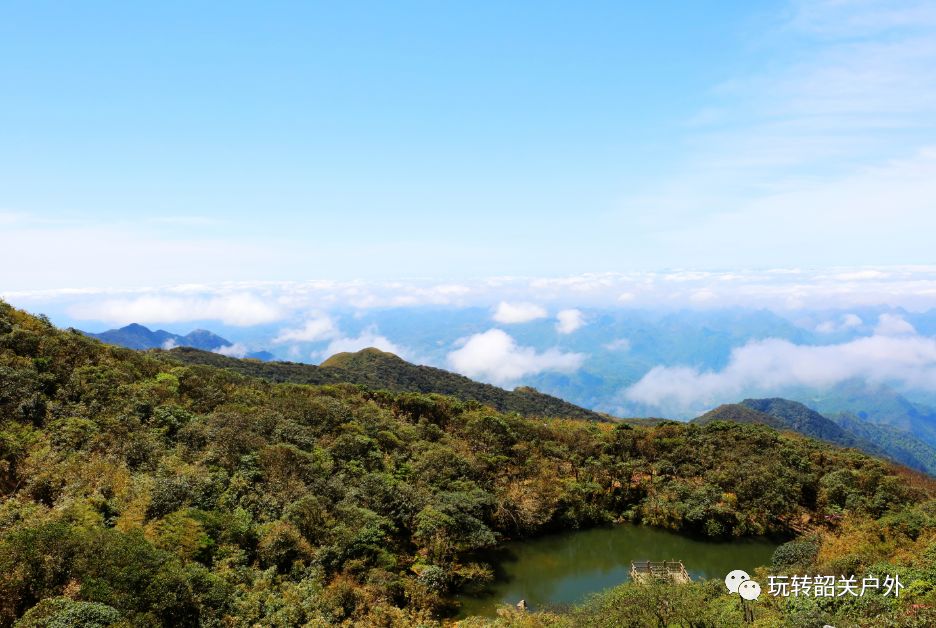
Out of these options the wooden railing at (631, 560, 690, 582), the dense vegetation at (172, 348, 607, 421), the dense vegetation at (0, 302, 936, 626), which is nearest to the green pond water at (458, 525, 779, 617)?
the wooden railing at (631, 560, 690, 582)

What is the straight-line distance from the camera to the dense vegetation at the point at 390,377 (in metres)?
78.2

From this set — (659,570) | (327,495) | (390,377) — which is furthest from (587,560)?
(390,377)

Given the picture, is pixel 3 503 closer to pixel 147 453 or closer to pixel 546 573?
pixel 147 453

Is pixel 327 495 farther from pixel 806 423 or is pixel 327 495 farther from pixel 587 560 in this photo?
pixel 806 423

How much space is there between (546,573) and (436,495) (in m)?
7.40

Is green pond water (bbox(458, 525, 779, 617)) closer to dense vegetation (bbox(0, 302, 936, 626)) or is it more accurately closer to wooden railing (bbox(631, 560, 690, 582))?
wooden railing (bbox(631, 560, 690, 582))

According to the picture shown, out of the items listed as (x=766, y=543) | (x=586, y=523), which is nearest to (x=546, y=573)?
(x=586, y=523)

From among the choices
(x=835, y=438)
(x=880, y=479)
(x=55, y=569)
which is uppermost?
(x=55, y=569)

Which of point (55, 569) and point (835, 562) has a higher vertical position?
point (55, 569)

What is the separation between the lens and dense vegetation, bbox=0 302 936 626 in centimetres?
1476

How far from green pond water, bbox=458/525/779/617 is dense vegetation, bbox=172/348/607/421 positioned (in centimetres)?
4631

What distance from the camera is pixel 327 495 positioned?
80.2 feet

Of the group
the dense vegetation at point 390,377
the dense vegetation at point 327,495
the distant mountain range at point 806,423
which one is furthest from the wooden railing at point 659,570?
the distant mountain range at point 806,423

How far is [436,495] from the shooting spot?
88.7ft
